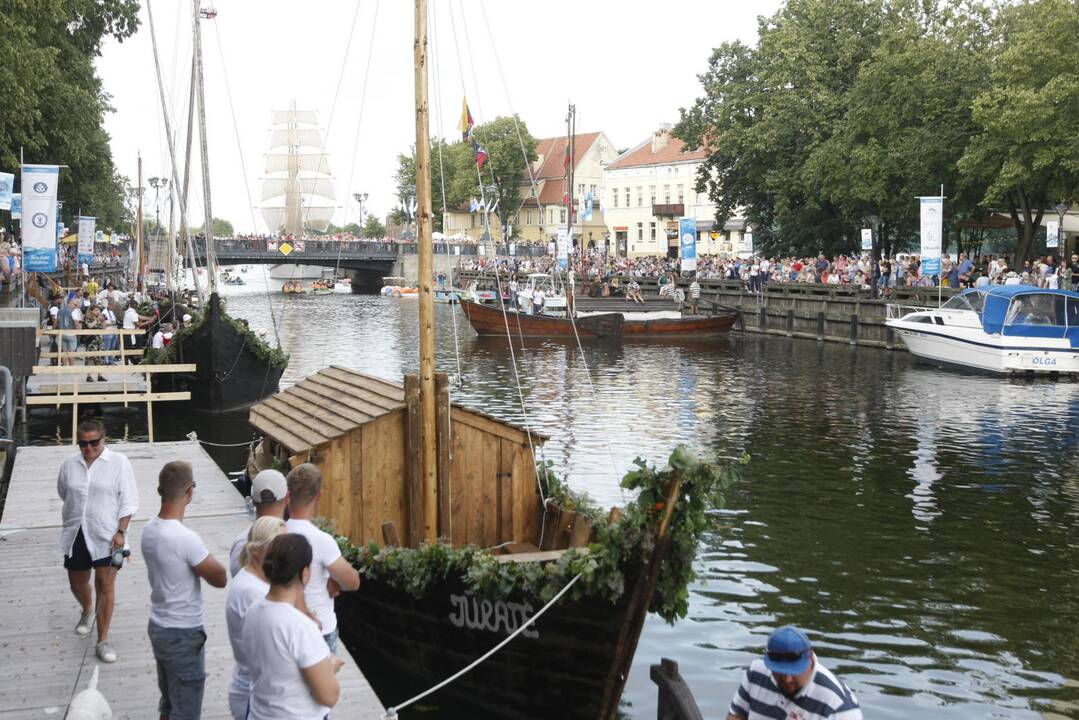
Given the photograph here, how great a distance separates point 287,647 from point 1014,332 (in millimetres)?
34572

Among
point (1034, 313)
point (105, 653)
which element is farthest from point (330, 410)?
point (1034, 313)

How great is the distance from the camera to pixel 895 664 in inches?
445

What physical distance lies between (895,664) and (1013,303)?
2759 centimetres

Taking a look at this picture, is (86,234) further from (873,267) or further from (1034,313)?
(1034,313)

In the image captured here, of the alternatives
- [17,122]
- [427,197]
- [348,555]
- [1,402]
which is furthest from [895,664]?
[17,122]

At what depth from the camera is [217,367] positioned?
2725 cm

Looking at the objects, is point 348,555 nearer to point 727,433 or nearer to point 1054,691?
point 1054,691

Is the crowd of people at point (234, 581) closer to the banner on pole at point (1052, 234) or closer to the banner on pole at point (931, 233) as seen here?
the banner on pole at point (931, 233)

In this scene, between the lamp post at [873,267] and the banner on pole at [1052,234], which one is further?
the lamp post at [873,267]

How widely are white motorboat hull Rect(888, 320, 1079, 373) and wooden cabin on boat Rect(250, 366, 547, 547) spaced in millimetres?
28283

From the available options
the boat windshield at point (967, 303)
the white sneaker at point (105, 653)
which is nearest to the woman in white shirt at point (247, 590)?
the white sneaker at point (105, 653)

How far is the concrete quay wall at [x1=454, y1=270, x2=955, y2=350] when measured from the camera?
147ft

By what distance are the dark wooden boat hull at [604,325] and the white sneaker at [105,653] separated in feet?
130

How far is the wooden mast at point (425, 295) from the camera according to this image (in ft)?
34.1
